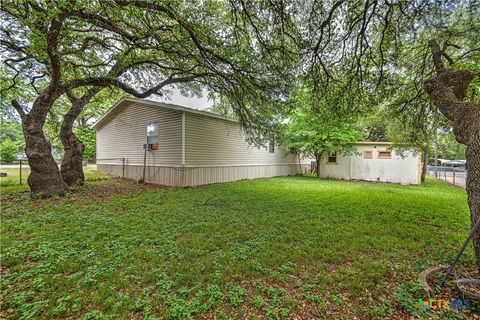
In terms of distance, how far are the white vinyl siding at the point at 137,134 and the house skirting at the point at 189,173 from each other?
0.37 metres

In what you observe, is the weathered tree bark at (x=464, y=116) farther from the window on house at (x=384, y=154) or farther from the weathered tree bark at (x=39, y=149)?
the window on house at (x=384, y=154)

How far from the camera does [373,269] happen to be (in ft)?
9.30

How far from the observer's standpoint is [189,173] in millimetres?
9359

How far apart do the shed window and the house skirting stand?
130cm

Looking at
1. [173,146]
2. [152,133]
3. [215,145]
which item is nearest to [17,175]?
[152,133]

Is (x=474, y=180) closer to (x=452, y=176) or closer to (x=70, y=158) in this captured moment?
(x=70, y=158)

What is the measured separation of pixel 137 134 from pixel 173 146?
3096mm

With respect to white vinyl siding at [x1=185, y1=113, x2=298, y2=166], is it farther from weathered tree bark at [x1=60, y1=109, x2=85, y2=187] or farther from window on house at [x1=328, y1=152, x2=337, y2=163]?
window on house at [x1=328, y1=152, x2=337, y2=163]

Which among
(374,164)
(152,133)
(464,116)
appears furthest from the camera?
(374,164)

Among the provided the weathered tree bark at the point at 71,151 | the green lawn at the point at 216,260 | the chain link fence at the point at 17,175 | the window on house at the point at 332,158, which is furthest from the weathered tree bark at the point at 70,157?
the window on house at the point at 332,158

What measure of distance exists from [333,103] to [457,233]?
159 inches

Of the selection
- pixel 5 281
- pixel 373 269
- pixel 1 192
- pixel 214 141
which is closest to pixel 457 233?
pixel 373 269

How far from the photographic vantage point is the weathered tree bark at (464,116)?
242cm

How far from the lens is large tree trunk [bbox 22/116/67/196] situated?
21.4 feet
